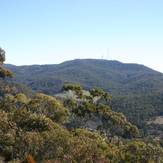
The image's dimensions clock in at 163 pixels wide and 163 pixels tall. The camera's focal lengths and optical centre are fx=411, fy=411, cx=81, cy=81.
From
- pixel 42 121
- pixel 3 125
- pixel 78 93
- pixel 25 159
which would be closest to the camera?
pixel 25 159

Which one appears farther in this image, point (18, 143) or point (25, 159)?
point (18, 143)

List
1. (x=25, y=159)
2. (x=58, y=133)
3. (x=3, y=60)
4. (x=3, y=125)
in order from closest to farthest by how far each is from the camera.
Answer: (x=25, y=159) → (x=58, y=133) → (x=3, y=125) → (x=3, y=60)

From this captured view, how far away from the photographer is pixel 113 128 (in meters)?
93.6

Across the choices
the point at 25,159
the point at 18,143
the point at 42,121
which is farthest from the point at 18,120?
the point at 25,159

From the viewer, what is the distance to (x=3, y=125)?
68.1 metres

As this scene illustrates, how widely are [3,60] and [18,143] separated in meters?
40.4

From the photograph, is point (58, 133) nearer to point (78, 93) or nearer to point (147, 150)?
point (147, 150)

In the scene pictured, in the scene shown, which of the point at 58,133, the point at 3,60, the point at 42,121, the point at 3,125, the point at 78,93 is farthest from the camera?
the point at 3,60

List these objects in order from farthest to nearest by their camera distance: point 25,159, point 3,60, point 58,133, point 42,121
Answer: point 3,60 < point 42,121 < point 58,133 < point 25,159

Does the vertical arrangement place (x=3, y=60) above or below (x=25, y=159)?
above

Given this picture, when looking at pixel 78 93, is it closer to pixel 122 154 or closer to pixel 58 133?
pixel 122 154

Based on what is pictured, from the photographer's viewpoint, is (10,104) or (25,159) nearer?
(25,159)

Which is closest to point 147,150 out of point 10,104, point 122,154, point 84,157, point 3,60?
point 122,154

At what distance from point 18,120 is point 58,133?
19.1m
